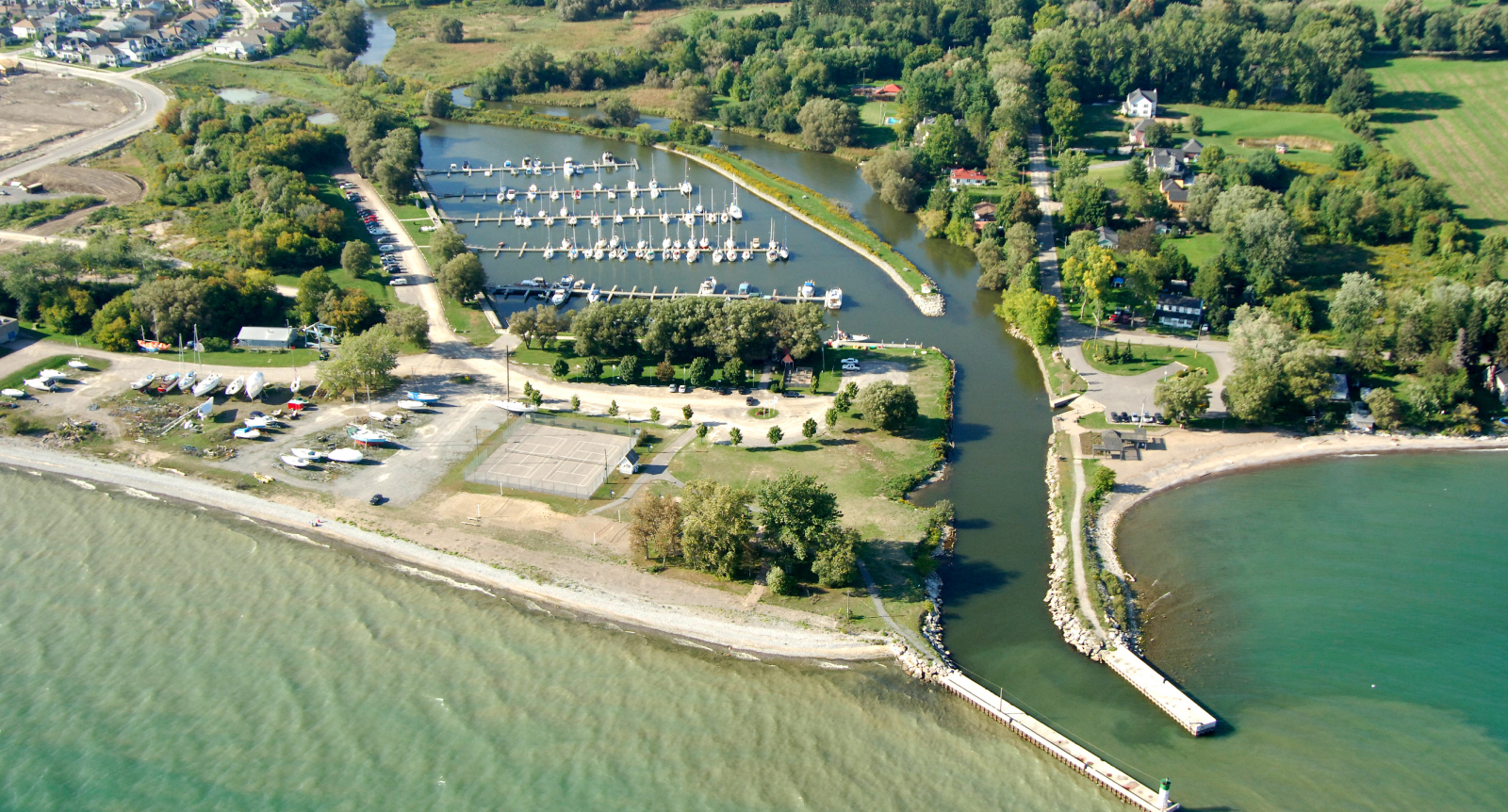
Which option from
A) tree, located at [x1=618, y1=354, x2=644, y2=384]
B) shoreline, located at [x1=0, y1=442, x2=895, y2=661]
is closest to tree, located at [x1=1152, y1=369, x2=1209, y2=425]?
shoreline, located at [x1=0, y1=442, x2=895, y2=661]

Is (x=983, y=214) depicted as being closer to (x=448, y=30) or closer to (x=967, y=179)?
(x=967, y=179)

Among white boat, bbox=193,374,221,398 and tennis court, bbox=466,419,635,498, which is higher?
white boat, bbox=193,374,221,398

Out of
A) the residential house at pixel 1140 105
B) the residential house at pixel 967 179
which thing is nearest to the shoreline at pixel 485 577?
the residential house at pixel 967 179

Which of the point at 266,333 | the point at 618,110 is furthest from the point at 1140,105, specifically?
the point at 266,333

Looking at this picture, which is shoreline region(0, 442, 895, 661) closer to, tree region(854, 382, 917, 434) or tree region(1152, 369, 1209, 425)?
tree region(854, 382, 917, 434)

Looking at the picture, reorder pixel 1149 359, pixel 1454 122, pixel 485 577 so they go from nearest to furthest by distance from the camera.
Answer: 1. pixel 485 577
2. pixel 1149 359
3. pixel 1454 122

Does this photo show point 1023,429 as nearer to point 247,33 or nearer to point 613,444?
point 613,444
